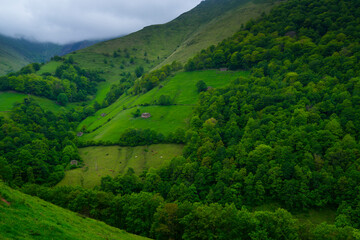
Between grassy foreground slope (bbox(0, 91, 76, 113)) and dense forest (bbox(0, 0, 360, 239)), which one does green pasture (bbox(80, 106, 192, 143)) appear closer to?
dense forest (bbox(0, 0, 360, 239))

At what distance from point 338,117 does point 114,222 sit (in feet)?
315

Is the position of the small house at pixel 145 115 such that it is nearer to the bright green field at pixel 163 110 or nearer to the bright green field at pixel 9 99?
the bright green field at pixel 163 110

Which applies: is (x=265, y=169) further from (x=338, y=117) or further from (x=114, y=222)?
(x=114, y=222)

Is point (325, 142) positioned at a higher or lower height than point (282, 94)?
lower

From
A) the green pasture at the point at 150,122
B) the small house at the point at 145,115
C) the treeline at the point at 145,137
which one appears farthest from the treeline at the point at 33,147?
the small house at the point at 145,115

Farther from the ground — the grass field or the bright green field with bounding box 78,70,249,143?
the grass field

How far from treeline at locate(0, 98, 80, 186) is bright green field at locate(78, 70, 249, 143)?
63.2 feet

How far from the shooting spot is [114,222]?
62406 millimetres

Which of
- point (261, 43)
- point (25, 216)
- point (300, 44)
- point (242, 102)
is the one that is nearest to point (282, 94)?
point (242, 102)

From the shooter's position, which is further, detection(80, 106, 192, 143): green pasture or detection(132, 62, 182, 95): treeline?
detection(132, 62, 182, 95): treeline

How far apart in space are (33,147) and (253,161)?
105273mm

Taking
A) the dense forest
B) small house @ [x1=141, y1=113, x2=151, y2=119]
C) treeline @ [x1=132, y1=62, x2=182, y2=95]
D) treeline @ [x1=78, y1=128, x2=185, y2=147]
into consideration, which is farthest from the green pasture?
treeline @ [x1=132, y1=62, x2=182, y2=95]

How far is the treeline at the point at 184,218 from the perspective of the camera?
49.0 m

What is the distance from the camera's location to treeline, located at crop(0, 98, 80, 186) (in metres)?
90.6
